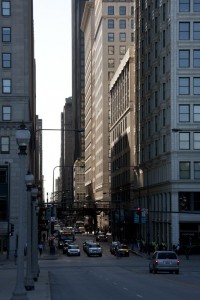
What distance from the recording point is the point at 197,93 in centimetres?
9762

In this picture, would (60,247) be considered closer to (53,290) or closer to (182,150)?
(182,150)

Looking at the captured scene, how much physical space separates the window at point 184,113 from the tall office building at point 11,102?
17.8 meters

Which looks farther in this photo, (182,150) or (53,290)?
(182,150)

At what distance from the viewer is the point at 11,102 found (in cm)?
9456

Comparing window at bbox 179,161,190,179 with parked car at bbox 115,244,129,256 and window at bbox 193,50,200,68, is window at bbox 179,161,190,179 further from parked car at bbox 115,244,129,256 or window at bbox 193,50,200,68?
window at bbox 193,50,200,68

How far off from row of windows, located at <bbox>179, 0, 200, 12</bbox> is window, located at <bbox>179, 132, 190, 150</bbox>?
577 inches

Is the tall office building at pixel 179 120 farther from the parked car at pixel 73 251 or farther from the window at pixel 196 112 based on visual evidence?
the parked car at pixel 73 251

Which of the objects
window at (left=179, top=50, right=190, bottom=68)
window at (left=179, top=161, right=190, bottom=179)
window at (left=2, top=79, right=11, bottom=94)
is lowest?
window at (left=179, top=161, right=190, bottom=179)

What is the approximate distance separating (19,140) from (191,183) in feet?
237

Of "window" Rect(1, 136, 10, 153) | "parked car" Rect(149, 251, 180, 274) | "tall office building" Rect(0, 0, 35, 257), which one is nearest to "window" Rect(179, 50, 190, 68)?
"tall office building" Rect(0, 0, 35, 257)

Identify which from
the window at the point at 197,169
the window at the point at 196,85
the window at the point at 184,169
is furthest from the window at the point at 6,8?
the window at the point at 197,169

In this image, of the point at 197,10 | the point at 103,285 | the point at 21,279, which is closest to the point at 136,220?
the point at 197,10

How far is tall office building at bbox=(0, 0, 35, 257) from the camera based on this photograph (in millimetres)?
92750

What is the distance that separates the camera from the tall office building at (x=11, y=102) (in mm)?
92750
